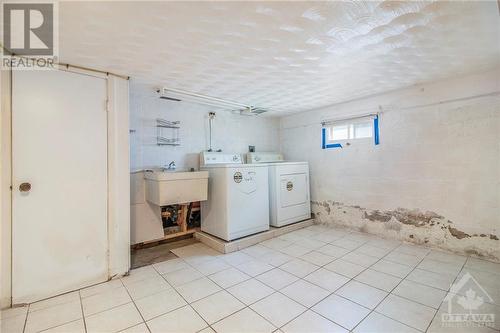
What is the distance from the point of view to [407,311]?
5.71ft

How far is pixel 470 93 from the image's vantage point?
2689mm

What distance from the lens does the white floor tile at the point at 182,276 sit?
223cm

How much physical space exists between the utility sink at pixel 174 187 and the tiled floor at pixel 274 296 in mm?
759

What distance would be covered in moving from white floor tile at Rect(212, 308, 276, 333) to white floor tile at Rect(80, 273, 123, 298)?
123 cm

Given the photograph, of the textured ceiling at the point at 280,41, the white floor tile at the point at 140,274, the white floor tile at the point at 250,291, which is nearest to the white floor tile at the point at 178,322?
the white floor tile at the point at 250,291

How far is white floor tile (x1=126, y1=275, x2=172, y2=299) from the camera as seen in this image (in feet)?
6.72

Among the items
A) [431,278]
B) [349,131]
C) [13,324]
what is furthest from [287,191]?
[13,324]

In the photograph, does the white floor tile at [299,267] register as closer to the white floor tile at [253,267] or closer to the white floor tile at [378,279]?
the white floor tile at [253,267]

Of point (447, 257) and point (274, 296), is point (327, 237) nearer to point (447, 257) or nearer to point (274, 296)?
point (447, 257)

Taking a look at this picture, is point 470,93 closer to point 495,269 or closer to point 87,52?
point 495,269

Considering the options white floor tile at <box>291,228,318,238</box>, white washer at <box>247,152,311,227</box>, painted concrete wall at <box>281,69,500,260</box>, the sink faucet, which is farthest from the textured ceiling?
white floor tile at <box>291,228,318,238</box>

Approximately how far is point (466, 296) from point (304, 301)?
4.68 ft

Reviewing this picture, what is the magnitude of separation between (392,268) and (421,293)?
19.3 inches

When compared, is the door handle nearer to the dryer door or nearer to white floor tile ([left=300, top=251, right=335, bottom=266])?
white floor tile ([left=300, top=251, right=335, bottom=266])
